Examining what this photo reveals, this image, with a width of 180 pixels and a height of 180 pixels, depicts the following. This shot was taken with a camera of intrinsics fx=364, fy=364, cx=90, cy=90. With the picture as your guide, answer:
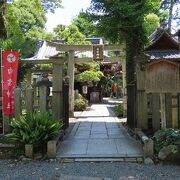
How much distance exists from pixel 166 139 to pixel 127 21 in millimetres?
6252

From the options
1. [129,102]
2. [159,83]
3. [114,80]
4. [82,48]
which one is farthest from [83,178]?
[114,80]

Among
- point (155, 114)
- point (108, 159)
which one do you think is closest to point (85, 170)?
point (108, 159)

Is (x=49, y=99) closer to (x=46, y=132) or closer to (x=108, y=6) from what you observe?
(x=46, y=132)

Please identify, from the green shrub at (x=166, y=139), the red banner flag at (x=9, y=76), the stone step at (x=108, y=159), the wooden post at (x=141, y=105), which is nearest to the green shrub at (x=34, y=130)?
the stone step at (x=108, y=159)

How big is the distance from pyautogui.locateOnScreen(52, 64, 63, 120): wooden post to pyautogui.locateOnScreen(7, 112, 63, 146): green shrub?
1786 millimetres

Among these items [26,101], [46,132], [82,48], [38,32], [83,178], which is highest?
[38,32]

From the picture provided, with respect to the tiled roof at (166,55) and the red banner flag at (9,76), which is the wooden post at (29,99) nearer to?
the red banner flag at (9,76)

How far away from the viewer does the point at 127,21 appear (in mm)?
12875

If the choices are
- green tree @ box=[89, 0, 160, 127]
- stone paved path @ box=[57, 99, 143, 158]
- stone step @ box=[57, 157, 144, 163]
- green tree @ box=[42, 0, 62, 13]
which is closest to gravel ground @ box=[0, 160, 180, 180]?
stone step @ box=[57, 157, 144, 163]

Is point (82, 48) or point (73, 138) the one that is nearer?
point (73, 138)

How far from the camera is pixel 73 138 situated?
33.0ft

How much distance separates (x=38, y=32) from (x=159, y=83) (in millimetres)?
26376

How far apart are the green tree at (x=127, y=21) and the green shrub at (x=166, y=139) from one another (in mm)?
3950

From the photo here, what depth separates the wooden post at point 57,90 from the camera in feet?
33.0
